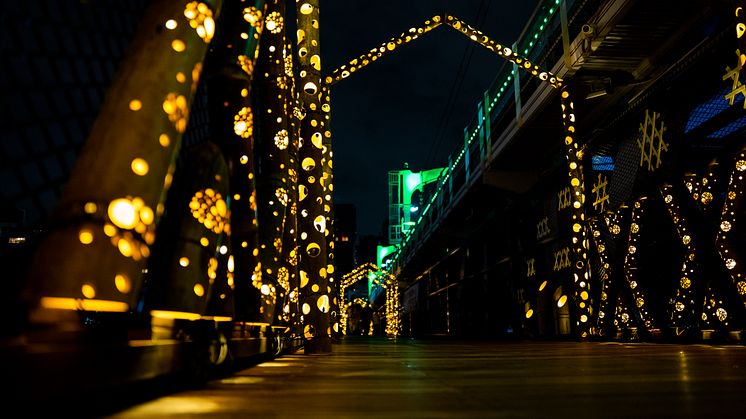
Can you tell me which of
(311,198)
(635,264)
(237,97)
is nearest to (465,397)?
(237,97)

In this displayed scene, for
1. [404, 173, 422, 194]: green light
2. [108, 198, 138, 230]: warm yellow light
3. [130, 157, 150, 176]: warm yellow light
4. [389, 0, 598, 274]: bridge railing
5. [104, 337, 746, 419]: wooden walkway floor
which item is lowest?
[104, 337, 746, 419]: wooden walkway floor

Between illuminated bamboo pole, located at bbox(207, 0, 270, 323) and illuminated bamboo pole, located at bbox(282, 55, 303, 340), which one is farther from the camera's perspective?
illuminated bamboo pole, located at bbox(282, 55, 303, 340)

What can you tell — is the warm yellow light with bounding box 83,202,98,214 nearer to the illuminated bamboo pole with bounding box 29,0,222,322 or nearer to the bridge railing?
the illuminated bamboo pole with bounding box 29,0,222,322

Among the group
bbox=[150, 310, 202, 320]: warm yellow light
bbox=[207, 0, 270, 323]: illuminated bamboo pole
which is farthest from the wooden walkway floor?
→ bbox=[207, 0, 270, 323]: illuminated bamboo pole

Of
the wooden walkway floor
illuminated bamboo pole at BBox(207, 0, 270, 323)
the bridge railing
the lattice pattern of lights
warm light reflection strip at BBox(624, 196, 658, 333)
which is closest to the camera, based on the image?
the wooden walkway floor

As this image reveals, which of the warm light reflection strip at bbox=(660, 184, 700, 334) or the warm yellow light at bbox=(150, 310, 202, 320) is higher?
the warm light reflection strip at bbox=(660, 184, 700, 334)

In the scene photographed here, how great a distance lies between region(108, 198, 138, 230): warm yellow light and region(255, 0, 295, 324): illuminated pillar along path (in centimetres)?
371

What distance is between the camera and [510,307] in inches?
890

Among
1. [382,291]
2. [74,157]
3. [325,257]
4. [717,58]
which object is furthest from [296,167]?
[382,291]

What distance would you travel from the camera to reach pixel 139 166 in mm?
1781

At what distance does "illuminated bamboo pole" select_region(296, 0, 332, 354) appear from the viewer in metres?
7.70

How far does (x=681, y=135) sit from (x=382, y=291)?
5481 cm

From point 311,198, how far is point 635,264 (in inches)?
312

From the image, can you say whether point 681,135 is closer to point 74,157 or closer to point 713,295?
point 713,295
